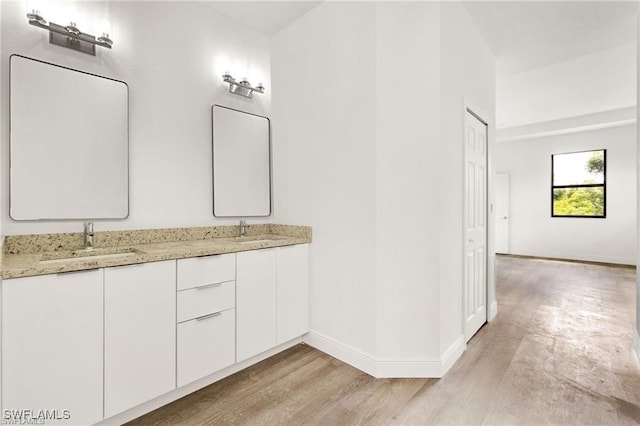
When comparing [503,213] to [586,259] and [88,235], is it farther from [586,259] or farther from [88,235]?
[88,235]

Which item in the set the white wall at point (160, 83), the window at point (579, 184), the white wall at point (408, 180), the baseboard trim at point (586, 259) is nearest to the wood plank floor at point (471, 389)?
the white wall at point (408, 180)

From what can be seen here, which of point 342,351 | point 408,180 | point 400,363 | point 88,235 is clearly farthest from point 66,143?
point 400,363

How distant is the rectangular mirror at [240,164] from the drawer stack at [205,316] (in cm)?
81

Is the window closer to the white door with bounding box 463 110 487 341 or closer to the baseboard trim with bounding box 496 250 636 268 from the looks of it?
the baseboard trim with bounding box 496 250 636 268

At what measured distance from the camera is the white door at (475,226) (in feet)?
8.39

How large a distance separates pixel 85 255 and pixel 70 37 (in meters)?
1.37

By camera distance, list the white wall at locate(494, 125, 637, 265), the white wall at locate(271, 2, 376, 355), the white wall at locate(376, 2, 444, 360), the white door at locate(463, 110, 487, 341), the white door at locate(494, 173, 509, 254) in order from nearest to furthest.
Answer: the white wall at locate(376, 2, 444, 360)
the white wall at locate(271, 2, 376, 355)
the white door at locate(463, 110, 487, 341)
the white wall at locate(494, 125, 637, 265)
the white door at locate(494, 173, 509, 254)

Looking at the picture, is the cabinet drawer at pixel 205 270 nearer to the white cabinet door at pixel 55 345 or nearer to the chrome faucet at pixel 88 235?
the white cabinet door at pixel 55 345

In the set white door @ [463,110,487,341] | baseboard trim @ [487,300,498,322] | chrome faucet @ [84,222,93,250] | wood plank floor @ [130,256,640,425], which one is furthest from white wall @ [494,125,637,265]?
chrome faucet @ [84,222,93,250]

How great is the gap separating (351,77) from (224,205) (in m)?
1.51

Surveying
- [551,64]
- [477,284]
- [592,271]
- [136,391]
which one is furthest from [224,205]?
[592,271]

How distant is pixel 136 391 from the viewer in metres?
1.63

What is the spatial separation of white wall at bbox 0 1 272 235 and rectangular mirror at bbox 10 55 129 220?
0.19ft

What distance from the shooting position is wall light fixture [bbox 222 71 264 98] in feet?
8.69
